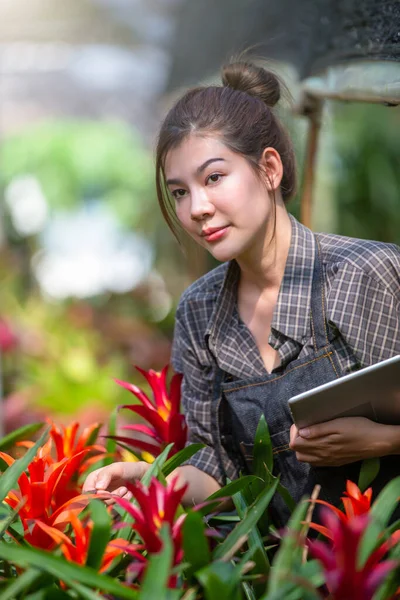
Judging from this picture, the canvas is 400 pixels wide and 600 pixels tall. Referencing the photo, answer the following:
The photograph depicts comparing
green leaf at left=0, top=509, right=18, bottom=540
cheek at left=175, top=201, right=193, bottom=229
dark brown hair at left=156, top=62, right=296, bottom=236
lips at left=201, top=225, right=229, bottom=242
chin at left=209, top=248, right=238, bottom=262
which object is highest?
dark brown hair at left=156, top=62, right=296, bottom=236

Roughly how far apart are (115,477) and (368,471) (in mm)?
409

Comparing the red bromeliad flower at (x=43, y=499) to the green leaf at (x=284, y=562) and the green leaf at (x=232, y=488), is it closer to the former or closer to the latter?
the green leaf at (x=232, y=488)

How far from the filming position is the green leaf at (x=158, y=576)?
91cm

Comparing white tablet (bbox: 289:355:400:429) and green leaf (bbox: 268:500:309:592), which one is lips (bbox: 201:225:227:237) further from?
green leaf (bbox: 268:500:309:592)

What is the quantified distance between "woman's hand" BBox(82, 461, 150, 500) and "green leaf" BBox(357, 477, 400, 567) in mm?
411

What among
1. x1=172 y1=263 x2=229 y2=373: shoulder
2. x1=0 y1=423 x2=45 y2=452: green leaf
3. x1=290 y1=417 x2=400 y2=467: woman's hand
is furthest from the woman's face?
x1=0 y1=423 x2=45 y2=452: green leaf

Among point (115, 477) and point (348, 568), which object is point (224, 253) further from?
point (348, 568)

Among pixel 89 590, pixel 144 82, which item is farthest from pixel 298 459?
pixel 144 82

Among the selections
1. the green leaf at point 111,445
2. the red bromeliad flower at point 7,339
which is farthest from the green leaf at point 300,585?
the red bromeliad flower at point 7,339

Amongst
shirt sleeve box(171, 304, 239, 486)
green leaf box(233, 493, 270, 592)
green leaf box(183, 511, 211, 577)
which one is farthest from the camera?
shirt sleeve box(171, 304, 239, 486)

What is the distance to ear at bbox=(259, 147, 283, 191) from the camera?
142 centimetres

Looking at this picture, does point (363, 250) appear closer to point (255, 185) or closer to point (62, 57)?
point (255, 185)

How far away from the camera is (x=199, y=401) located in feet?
5.26

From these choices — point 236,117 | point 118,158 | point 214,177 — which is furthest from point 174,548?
point 118,158
